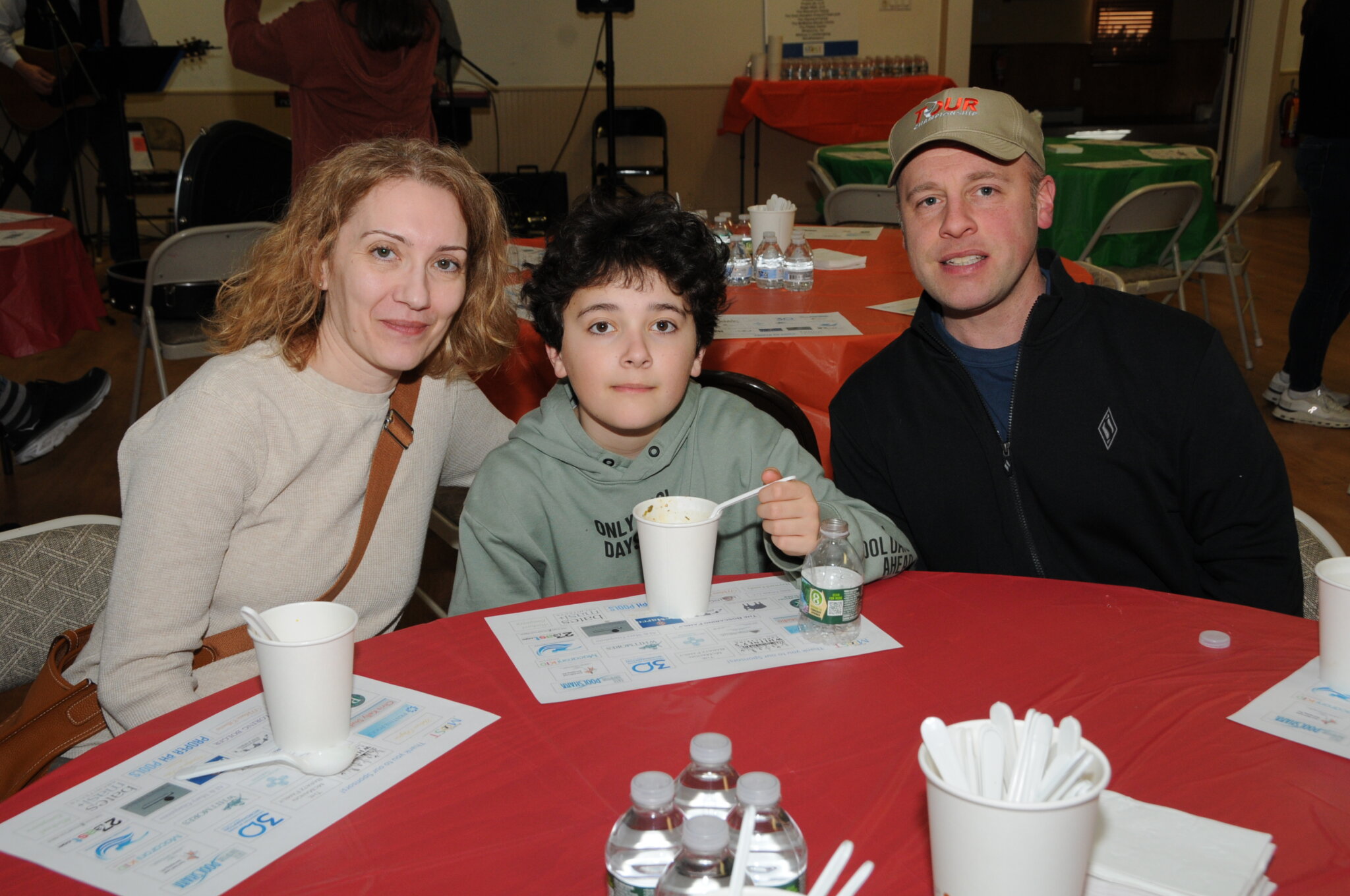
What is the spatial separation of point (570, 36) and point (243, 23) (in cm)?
564

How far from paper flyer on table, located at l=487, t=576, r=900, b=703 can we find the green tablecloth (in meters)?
4.23

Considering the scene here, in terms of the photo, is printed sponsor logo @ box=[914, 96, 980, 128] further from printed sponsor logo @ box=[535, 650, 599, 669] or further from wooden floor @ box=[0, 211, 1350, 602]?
wooden floor @ box=[0, 211, 1350, 602]

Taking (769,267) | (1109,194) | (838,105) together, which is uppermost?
(838,105)

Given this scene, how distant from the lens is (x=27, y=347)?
311 centimetres

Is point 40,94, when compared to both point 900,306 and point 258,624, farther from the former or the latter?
point 258,624

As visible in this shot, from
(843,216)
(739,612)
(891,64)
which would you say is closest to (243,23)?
(843,216)

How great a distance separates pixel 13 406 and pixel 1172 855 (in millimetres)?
4446

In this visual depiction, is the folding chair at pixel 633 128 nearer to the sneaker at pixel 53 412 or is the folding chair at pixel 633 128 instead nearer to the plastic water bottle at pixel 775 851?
the sneaker at pixel 53 412

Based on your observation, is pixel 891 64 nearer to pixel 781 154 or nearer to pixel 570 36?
pixel 781 154

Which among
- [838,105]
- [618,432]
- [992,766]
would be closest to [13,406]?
[618,432]

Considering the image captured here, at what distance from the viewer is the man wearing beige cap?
1.61 m

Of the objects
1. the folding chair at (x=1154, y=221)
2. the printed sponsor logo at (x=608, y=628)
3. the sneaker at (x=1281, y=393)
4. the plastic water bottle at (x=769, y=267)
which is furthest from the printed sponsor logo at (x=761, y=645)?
the sneaker at (x=1281, y=393)

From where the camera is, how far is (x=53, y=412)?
13.6ft

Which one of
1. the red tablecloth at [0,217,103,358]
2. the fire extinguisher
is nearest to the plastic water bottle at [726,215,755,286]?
the red tablecloth at [0,217,103,358]
